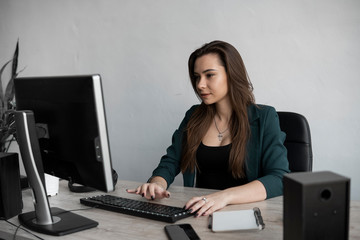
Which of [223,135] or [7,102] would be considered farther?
[7,102]

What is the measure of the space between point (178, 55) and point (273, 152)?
1132 mm

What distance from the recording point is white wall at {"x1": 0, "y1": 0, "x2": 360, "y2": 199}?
2.19 meters

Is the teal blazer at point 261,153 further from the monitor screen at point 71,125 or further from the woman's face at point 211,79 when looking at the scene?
the monitor screen at point 71,125

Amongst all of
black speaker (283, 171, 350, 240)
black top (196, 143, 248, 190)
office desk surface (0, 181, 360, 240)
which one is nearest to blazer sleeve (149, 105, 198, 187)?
black top (196, 143, 248, 190)

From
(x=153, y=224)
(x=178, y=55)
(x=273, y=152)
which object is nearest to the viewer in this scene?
(x=153, y=224)

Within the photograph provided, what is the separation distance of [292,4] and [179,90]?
0.93 m

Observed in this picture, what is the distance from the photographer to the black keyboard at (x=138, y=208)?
4.33 ft

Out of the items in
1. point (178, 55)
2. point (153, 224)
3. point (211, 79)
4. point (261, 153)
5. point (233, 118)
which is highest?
point (178, 55)

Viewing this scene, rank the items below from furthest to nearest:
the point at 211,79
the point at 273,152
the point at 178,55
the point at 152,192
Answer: the point at 178,55 → the point at 211,79 → the point at 273,152 → the point at 152,192

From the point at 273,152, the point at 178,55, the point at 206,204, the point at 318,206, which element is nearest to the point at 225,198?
the point at 206,204

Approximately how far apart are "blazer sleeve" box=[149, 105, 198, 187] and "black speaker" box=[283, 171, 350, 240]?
3.30ft

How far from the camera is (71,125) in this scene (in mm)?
1204

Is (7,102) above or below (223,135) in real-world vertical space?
above

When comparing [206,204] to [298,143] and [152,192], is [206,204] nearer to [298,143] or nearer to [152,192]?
[152,192]
